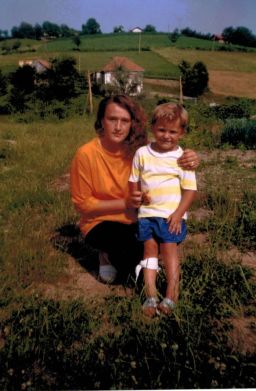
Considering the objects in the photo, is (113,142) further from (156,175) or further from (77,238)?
(77,238)

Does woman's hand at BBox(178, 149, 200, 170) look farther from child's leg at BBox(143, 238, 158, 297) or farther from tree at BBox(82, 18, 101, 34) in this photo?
tree at BBox(82, 18, 101, 34)

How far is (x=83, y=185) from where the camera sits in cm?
319

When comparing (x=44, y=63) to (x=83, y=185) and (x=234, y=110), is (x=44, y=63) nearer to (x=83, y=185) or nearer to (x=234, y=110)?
(x=234, y=110)

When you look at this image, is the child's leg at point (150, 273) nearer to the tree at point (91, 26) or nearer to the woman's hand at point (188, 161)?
the woman's hand at point (188, 161)

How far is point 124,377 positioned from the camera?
214cm

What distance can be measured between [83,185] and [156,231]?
703 mm

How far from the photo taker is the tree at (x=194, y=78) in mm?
21703

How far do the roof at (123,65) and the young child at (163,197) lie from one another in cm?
1846

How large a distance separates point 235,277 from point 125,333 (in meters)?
1.07

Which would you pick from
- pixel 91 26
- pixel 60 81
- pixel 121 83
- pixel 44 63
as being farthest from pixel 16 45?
pixel 91 26

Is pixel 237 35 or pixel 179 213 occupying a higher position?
pixel 237 35

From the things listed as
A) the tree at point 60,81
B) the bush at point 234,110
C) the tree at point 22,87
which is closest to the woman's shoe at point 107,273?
the bush at point 234,110

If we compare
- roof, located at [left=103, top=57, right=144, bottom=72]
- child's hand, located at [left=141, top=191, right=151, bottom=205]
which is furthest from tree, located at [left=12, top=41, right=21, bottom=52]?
child's hand, located at [left=141, top=191, right=151, bottom=205]

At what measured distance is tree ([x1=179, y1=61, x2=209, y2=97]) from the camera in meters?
21.7
